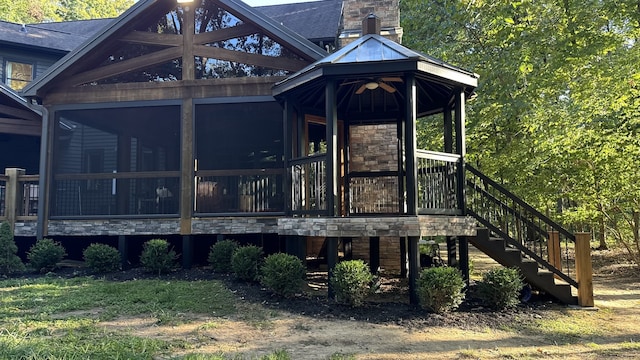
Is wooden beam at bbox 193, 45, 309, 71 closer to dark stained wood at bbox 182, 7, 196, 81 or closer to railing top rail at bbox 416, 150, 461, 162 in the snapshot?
dark stained wood at bbox 182, 7, 196, 81

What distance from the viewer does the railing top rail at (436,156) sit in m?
7.09

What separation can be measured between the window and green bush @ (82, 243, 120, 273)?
31.4ft

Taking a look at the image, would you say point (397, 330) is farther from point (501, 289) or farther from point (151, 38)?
point (151, 38)

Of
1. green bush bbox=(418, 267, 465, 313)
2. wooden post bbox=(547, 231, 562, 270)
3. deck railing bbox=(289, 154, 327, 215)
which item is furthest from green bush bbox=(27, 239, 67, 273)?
wooden post bbox=(547, 231, 562, 270)

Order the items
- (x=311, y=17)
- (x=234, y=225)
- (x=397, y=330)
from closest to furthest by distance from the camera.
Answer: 1. (x=397, y=330)
2. (x=234, y=225)
3. (x=311, y=17)

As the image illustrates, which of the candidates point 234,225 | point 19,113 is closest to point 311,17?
point 234,225

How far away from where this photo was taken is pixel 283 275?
683 cm

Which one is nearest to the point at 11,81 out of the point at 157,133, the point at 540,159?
the point at 157,133

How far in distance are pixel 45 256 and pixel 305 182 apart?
5608 millimetres

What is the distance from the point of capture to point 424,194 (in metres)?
7.58

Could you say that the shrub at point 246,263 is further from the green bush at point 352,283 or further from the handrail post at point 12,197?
the handrail post at point 12,197

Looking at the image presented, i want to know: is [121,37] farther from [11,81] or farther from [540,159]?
[540,159]

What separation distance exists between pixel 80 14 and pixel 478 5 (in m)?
32.3

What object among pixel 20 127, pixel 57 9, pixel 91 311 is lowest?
pixel 91 311
